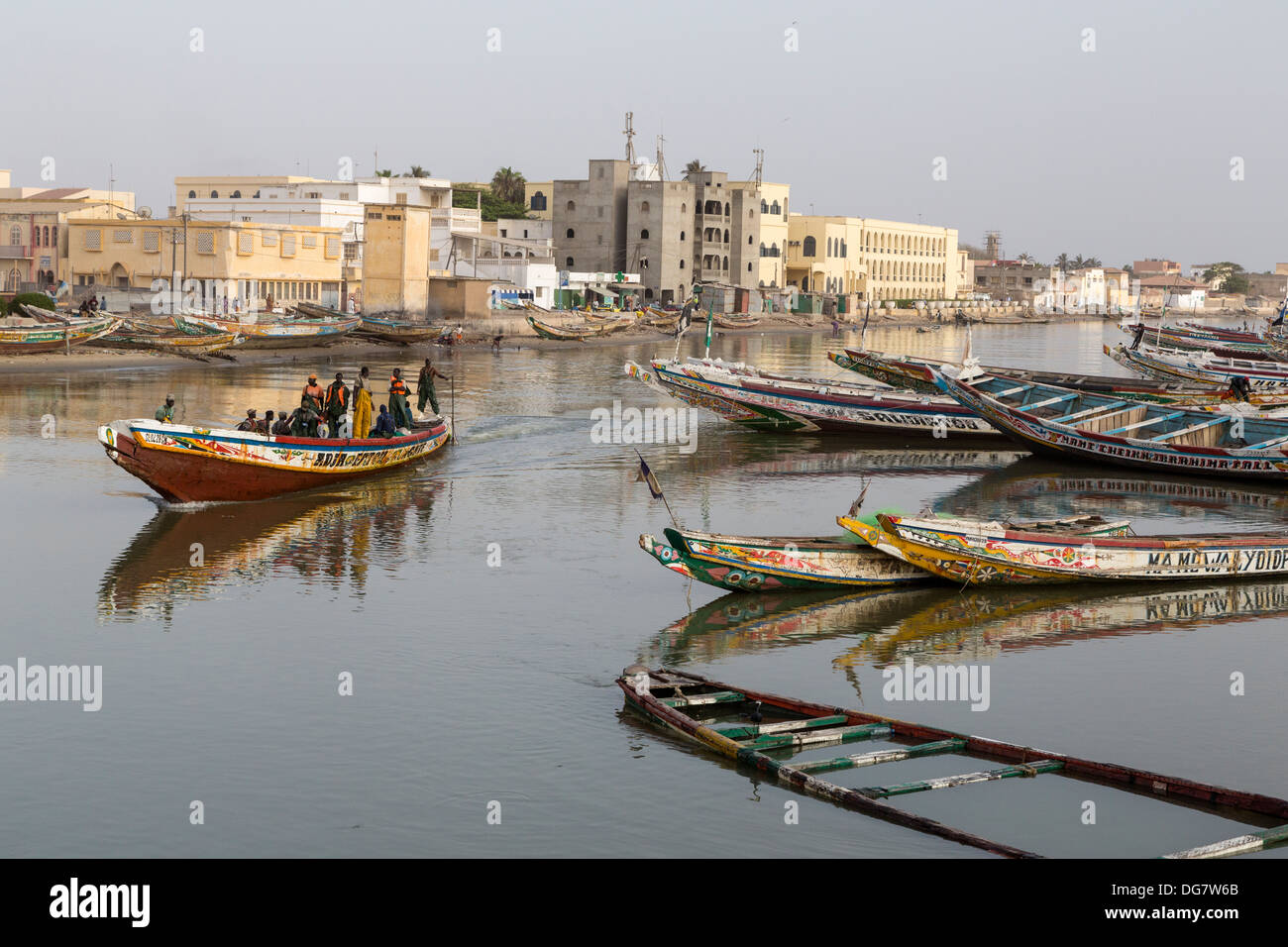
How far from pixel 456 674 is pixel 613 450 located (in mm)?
17626

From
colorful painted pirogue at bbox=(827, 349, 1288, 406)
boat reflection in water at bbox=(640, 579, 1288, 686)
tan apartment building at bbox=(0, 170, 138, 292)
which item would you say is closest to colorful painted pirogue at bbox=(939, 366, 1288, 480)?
colorful painted pirogue at bbox=(827, 349, 1288, 406)

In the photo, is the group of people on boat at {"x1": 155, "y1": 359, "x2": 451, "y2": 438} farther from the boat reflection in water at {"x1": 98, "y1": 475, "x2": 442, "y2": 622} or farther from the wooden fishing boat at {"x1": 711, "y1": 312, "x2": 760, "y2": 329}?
the wooden fishing boat at {"x1": 711, "y1": 312, "x2": 760, "y2": 329}

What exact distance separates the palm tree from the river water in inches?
3471

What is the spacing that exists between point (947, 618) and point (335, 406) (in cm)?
1205

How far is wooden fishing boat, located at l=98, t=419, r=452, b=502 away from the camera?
21558mm

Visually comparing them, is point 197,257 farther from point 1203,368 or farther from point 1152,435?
point 1152,435

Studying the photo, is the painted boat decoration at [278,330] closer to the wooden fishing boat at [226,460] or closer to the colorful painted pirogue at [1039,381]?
the colorful painted pirogue at [1039,381]

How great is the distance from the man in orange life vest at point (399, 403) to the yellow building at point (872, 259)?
8998 cm

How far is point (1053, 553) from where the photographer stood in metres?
18.2

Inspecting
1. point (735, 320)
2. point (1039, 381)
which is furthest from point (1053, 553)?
point (735, 320)

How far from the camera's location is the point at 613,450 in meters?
32.1

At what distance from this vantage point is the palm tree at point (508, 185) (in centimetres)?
11438
